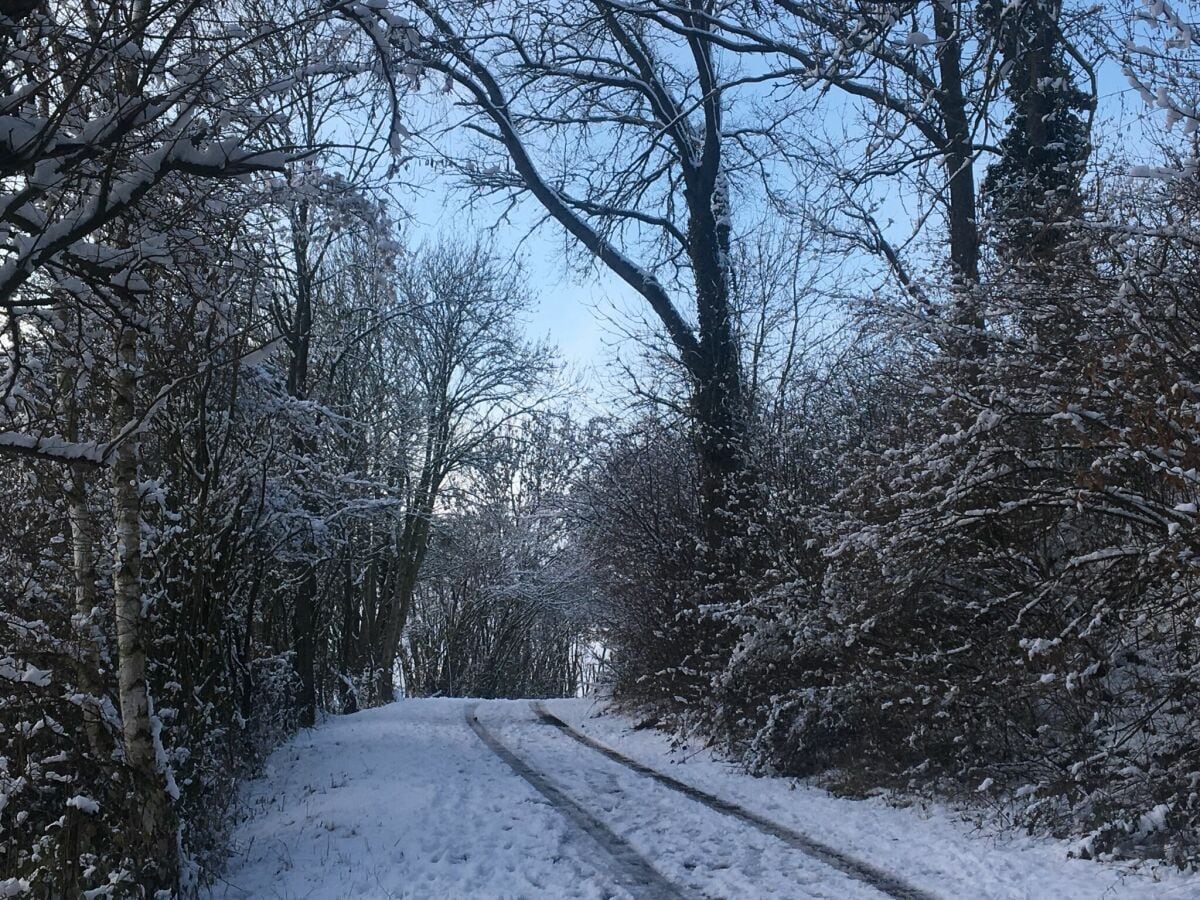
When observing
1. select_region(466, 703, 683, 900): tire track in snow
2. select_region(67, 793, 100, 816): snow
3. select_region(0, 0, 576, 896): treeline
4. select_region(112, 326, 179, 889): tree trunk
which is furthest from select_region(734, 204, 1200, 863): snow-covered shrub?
select_region(67, 793, 100, 816): snow

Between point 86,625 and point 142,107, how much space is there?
4819 mm

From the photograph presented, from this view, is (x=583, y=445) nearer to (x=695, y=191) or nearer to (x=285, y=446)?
(x=695, y=191)

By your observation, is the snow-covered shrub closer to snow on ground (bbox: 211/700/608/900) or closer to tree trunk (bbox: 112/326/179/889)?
snow on ground (bbox: 211/700/608/900)

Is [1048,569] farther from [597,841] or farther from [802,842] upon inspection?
[597,841]

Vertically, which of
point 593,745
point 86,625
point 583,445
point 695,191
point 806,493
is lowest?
point 593,745

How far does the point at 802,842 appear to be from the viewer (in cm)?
760

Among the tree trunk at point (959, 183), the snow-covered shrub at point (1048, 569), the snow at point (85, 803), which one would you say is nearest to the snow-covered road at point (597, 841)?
the snow-covered shrub at point (1048, 569)

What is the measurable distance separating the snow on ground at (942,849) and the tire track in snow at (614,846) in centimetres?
160

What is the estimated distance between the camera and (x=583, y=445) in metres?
20.5

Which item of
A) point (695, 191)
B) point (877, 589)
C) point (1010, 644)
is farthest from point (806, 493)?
point (695, 191)

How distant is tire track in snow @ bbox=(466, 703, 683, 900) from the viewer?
6.48m

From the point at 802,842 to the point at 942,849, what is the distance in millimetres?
1094

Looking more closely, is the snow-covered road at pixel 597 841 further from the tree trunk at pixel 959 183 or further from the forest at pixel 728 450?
the tree trunk at pixel 959 183

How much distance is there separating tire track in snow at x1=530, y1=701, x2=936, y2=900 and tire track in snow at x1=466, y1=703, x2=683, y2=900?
1.25m
